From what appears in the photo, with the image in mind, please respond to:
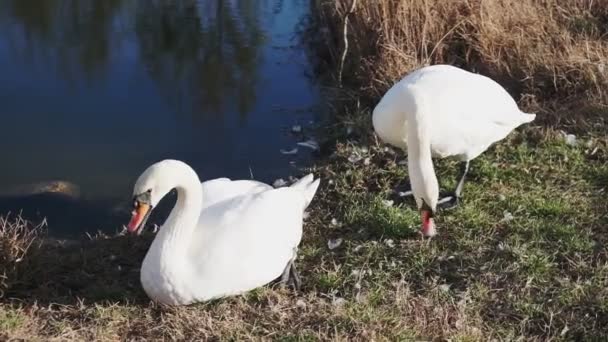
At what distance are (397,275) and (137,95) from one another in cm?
426

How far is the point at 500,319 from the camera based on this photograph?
4438 millimetres

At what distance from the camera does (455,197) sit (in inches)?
227

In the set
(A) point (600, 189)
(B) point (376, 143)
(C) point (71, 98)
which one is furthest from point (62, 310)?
(C) point (71, 98)

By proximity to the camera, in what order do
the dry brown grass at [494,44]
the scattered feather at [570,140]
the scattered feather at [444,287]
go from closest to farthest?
the scattered feather at [444,287] → the scattered feather at [570,140] → the dry brown grass at [494,44]

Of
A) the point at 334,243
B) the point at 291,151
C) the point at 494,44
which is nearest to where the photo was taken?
the point at 334,243

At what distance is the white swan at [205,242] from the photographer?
4.29 metres

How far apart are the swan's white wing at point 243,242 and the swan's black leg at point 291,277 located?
11cm

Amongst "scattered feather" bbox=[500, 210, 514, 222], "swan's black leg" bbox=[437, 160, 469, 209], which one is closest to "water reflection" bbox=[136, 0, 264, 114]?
"swan's black leg" bbox=[437, 160, 469, 209]

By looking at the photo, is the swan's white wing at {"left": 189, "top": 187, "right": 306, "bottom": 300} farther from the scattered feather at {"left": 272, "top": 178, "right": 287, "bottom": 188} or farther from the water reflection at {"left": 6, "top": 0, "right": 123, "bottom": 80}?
the water reflection at {"left": 6, "top": 0, "right": 123, "bottom": 80}

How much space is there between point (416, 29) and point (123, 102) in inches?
112

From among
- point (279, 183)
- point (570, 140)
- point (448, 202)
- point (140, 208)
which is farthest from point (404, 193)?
point (140, 208)

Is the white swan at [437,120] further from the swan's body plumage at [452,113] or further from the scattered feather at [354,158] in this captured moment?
the scattered feather at [354,158]

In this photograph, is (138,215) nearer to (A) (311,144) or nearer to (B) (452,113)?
(B) (452,113)

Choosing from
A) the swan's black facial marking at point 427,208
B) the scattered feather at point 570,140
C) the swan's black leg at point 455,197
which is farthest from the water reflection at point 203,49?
the swan's black facial marking at point 427,208
